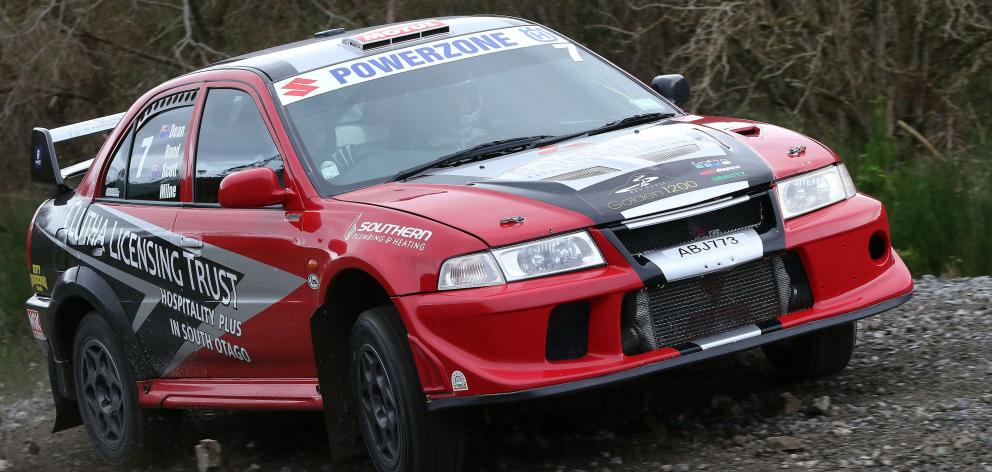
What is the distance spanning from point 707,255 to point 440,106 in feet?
4.89

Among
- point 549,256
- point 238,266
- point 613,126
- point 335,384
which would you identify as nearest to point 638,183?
point 549,256

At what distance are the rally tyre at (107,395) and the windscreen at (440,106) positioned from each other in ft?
5.43

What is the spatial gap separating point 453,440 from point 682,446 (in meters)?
0.93

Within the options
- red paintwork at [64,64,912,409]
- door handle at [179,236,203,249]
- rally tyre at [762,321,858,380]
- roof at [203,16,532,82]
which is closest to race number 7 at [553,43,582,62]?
roof at [203,16,532,82]

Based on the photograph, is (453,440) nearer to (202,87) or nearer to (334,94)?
(334,94)

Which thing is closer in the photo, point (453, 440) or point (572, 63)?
point (453, 440)

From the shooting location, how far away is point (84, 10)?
521 inches

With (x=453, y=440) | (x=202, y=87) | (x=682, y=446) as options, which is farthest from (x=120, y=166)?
(x=682, y=446)

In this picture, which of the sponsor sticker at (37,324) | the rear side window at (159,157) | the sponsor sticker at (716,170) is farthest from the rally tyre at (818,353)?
the sponsor sticker at (37,324)

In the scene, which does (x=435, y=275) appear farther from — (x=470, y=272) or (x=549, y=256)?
(x=549, y=256)

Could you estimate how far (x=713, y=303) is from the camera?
482 centimetres

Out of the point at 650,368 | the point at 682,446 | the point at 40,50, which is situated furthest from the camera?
the point at 40,50

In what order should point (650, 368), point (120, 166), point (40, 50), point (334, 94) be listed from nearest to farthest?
point (650, 368)
point (334, 94)
point (120, 166)
point (40, 50)

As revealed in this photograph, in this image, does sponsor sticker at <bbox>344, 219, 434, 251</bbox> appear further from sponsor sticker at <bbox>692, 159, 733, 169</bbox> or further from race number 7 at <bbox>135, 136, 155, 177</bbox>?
race number 7 at <bbox>135, 136, 155, 177</bbox>
